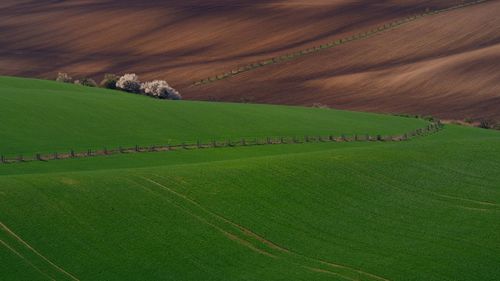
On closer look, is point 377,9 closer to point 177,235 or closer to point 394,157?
point 394,157

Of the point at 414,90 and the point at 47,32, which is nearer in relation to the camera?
the point at 414,90

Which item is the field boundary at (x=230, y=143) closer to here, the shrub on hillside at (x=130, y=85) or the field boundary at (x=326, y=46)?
the shrub on hillside at (x=130, y=85)

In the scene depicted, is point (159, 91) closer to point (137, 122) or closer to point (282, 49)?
point (282, 49)

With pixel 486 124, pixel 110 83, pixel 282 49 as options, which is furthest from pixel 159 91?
pixel 486 124

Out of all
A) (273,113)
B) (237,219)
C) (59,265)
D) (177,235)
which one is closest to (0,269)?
(59,265)

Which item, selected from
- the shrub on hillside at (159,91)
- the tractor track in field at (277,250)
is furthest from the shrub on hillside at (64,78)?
the tractor track in field at (277,250)
